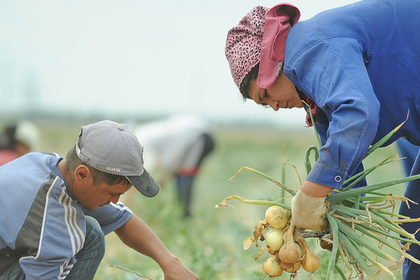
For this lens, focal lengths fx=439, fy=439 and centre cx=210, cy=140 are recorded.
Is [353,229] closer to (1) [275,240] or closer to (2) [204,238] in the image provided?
(1) [275,240]

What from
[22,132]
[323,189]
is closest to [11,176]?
[323,189]

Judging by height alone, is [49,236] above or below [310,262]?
above

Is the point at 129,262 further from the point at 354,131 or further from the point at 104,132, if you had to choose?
the point at 354,131

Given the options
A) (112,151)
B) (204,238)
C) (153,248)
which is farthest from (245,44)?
(204,238)

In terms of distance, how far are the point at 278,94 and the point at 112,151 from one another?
29.1 inches

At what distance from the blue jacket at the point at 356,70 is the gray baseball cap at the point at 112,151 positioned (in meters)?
0.73

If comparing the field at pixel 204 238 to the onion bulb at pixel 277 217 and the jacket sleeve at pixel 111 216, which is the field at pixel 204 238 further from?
the jacket sleeve at pixel 111 216

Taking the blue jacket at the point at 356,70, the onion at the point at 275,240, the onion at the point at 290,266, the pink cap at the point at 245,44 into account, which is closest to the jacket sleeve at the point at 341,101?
the blue jacket at the point at 356,70

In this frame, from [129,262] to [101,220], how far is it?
1679mm

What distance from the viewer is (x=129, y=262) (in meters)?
3.69

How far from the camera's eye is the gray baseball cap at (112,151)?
70.9 inches

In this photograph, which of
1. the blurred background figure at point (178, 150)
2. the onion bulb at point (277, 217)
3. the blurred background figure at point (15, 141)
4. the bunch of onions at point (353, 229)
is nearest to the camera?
the bunch of onions at point (353, 229)

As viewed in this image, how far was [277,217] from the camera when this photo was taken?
6.07ft

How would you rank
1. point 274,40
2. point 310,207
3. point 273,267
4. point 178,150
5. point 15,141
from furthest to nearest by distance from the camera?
point 178,150 → point 15,141 → point 273,267 → point 274,40 → point 310,207
